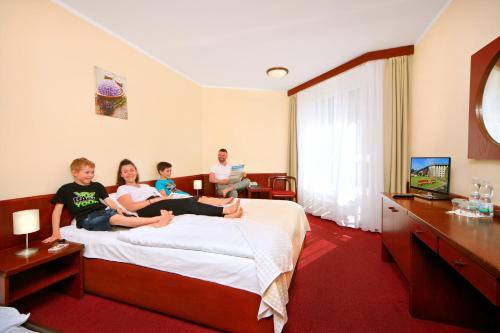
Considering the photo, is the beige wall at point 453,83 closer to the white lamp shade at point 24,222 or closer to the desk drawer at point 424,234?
the desk drawer at point 424,234

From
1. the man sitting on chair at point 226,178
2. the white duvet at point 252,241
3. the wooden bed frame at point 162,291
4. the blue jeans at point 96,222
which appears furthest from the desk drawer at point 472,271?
the man sitting on chair at point 226,178

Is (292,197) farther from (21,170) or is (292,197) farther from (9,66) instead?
(9,66)

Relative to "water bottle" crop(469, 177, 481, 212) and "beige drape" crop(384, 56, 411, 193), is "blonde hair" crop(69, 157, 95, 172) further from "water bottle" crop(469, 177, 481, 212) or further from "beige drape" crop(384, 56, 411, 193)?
"beige drape" crop(384, 56, 411, 193)

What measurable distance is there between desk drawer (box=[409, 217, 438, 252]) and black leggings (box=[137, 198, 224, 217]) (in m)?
1.61

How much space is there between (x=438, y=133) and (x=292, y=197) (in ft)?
7.74

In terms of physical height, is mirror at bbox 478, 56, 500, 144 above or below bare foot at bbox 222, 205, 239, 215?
above

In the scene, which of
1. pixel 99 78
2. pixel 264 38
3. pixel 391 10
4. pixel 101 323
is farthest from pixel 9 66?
pixel 391 10

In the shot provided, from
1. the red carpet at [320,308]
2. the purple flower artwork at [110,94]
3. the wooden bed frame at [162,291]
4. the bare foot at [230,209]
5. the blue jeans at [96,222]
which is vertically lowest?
the red carpet at [320,308]

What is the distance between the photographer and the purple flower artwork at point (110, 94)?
8.19ft

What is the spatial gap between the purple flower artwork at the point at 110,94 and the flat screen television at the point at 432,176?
3.54 m

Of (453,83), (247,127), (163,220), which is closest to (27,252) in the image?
(163,220)

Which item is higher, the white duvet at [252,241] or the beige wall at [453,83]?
the beige wall at [453,83]

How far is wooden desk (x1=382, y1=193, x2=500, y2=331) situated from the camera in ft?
3.43

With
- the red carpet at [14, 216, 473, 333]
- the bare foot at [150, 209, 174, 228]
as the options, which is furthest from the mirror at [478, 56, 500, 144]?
the bare foot at [150, 209, 174, 228]
